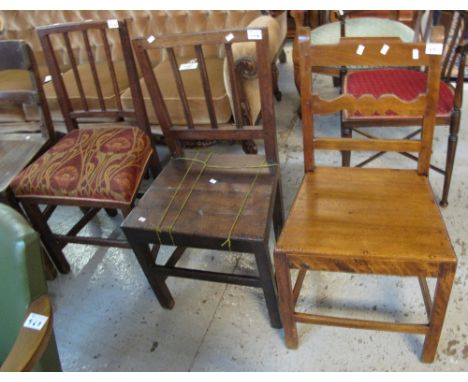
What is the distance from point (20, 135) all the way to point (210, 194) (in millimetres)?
1089

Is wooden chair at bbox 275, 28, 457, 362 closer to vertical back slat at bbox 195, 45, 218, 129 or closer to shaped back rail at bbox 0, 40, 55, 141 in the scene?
vertical back slat at bbox 195, 45, 218, 129

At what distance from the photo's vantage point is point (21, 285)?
0.67 m

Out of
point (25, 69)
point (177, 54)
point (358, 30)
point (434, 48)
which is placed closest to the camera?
point (434, 48)

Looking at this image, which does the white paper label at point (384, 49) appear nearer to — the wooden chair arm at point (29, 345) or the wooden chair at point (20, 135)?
the wooden chair arm at point (29, 345)

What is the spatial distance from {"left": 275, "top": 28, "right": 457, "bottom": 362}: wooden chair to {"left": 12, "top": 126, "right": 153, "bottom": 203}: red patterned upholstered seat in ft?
2.07

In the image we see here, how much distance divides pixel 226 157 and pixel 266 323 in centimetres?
62

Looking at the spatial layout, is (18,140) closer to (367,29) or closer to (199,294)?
(199,294)

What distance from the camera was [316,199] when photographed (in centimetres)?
117

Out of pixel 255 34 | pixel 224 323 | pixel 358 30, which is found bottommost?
pixel 224 323

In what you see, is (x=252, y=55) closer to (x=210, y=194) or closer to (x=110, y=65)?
(x=110, y=65)

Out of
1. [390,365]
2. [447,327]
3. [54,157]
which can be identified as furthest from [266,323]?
[54,157]

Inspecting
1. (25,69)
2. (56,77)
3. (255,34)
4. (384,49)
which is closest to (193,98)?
(56,77)

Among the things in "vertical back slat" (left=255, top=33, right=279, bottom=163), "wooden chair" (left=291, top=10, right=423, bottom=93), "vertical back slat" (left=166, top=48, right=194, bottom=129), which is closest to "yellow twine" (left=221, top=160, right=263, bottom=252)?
"vertical back slat" (left=255, top=33, right=279, bottom=163)

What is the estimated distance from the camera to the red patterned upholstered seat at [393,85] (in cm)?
153
